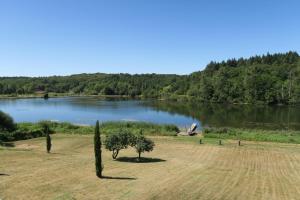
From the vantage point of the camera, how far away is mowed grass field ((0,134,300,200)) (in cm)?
2412

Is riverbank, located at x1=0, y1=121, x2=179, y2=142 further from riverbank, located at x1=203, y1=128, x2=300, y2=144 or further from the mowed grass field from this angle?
the mowed grass field

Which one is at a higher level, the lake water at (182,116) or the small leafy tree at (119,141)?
the small leafy tree at (119,141)

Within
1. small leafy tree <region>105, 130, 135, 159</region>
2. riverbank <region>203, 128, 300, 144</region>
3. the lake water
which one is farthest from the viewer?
the lake water

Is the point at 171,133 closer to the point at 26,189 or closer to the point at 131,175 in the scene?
the point at 131,175

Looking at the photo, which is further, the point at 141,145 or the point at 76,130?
the point at 76,130

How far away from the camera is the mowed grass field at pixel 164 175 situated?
2412cm

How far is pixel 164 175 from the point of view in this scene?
3030cm

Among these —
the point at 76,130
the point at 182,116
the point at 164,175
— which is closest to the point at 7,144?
the point at 76,130

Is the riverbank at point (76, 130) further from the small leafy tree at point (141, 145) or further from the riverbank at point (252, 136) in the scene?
the small leafy tree at point (141, 145)

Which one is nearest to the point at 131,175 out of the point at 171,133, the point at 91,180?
the point at 91,180

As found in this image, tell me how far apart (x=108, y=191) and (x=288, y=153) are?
98.8 ft

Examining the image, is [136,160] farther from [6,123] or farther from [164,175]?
[6,123]

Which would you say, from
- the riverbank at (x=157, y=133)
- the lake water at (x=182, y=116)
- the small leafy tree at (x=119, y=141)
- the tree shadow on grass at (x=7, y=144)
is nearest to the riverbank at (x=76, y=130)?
the riverbank at (x=157, y=133)

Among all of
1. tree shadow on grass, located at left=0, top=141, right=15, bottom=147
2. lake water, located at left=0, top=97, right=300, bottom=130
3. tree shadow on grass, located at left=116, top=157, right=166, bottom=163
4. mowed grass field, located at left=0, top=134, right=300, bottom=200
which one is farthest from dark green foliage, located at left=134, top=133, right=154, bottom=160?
lake water, located at left=0, top=97, right=300, bottom=130
